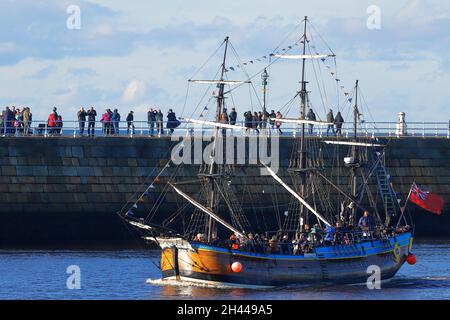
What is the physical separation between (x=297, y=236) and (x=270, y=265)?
11.9ft

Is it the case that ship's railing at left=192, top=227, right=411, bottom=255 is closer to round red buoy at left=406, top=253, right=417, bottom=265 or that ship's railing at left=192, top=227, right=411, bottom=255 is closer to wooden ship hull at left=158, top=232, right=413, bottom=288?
wooden ship hull at left=158, top=232, right=413, bottom=288

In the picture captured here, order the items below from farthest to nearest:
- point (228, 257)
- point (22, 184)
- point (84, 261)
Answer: point (22, 184), point (84, 261), point (228, 257)

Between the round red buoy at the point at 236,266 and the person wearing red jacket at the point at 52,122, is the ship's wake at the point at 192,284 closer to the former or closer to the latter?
the round red buoy at the point at 236,266

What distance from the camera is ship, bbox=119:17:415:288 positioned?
2879 inches

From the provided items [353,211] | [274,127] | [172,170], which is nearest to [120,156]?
[172,170]

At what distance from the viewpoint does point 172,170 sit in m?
88.6

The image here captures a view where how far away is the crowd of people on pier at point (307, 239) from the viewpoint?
7400cm

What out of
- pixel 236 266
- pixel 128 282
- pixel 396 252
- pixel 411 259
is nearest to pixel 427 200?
pixel 396 252

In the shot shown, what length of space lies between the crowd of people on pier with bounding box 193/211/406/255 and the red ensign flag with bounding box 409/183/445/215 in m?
2.00

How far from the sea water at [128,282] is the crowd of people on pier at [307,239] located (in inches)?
77.3

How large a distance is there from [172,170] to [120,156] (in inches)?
112

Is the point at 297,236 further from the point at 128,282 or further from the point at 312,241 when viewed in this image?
the point at 128,282

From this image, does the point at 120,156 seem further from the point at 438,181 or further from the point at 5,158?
the point at 438,181

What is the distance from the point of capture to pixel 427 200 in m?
83.3
